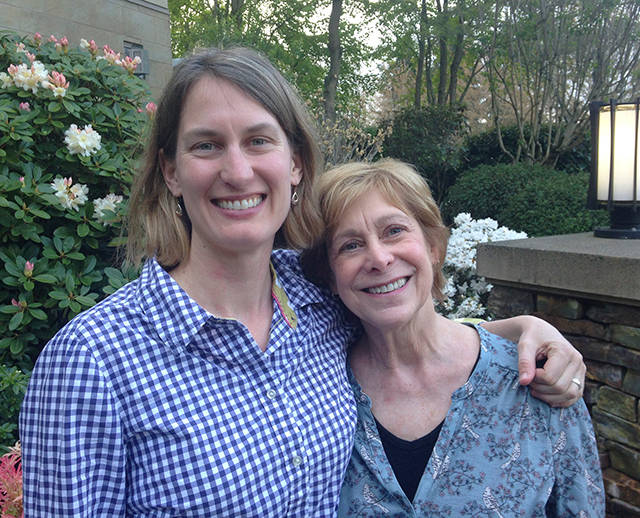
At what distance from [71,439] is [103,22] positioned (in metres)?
8.71

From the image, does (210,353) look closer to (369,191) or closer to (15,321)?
(369,191)

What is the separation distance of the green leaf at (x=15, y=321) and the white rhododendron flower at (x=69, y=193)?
1.82ft

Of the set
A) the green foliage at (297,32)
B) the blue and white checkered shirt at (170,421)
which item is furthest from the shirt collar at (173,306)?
the green foliage at (297,32)

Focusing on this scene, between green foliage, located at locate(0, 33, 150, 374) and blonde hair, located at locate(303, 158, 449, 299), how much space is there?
1106 millimetres

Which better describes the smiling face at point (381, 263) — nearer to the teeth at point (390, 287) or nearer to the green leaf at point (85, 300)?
the teeth at point (390, 287)

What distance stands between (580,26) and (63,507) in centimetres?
1052

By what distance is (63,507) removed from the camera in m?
1.38

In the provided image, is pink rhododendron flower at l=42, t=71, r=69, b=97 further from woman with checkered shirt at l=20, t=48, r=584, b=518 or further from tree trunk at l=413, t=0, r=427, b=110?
tree trunk at l=413, t=0, r=427, b=110

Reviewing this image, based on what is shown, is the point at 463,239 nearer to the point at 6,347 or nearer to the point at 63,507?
the point at 6,347

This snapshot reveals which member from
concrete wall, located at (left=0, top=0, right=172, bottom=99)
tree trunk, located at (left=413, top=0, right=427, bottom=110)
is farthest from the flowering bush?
tree trunk, located at (left=413, top=0, right=427, bottom=110)

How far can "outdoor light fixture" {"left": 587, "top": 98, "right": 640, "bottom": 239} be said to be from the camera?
410 centimetres

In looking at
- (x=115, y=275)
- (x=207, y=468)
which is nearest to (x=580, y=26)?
(x=115, y=275)

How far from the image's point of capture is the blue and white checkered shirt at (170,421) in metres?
1.39

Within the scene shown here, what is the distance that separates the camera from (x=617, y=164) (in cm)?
421
